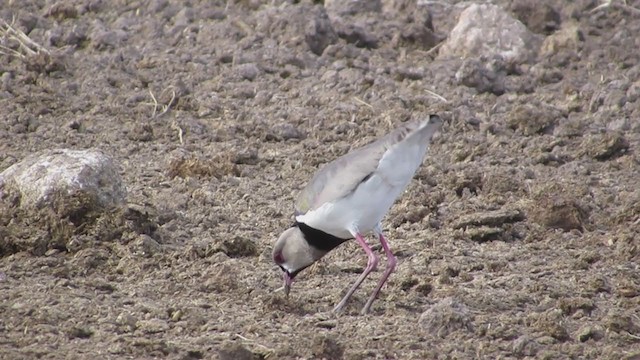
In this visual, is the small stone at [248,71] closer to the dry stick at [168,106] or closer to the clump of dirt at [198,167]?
the dry stick at [168,106]

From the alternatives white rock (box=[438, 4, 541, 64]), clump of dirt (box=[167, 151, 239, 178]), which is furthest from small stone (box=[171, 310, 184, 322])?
white rock (box=[438, 4, 541, 64])

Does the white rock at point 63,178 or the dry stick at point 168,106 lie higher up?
the white rock at point 63,178

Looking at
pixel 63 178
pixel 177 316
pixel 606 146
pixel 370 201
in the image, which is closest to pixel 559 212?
pixel 606 146

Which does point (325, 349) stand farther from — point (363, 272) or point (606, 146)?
point (606, 146)

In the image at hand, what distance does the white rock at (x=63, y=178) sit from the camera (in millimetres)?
7562

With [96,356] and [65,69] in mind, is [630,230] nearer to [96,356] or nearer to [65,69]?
[96,356]

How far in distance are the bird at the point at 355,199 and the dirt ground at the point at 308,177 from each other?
0.66ft

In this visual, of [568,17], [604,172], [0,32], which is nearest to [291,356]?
[604,172]

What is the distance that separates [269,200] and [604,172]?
2422 mm

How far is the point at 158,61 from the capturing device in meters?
10.7

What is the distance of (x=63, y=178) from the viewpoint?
7.55 meters

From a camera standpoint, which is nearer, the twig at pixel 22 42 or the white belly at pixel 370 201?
the white belly at pixel 370 201

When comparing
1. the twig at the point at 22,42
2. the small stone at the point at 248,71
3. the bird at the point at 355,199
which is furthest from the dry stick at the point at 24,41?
the bird at the point at 355,199

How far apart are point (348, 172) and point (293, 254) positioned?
0.57 m
